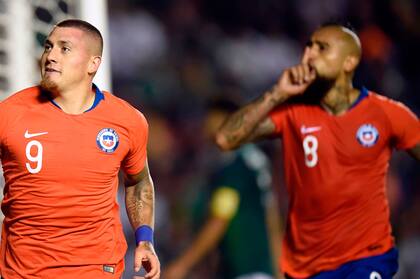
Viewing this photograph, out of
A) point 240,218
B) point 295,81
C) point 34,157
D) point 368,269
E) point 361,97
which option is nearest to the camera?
point 34,157

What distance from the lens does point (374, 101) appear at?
21.2 ft

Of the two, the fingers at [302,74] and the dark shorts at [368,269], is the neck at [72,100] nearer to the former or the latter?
the fingers at [302,74]

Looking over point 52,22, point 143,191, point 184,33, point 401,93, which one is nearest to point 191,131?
point 184,33

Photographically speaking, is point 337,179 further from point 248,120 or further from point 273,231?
point 273,231

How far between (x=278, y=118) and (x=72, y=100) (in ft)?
5.38

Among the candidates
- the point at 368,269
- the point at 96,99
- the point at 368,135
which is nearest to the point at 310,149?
the point at 368,135

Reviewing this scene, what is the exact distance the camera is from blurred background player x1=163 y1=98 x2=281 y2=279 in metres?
8.59

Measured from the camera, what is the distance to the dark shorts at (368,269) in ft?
20.1

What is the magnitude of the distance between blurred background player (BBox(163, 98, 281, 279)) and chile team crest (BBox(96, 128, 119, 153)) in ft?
11.1

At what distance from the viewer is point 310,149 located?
20.6 ft

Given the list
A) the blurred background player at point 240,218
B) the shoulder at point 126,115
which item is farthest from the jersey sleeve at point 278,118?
the blurred background player at point 240,218

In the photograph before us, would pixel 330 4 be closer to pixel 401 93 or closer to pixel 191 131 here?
pixel 401 93

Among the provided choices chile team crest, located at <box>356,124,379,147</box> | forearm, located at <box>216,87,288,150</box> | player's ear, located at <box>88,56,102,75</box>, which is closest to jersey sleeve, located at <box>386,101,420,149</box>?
chile team crest, located at <box>356,124,379,147</box>

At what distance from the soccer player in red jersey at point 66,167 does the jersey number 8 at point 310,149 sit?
1.33 metres
